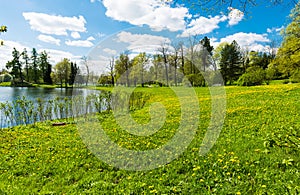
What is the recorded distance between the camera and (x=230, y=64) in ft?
173

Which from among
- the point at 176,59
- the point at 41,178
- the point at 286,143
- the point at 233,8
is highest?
the point at 176,59

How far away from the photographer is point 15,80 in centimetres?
7462

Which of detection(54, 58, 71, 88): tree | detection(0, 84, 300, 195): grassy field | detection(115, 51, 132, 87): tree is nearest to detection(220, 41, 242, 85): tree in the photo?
detection(115, 51, 132, 87): tree

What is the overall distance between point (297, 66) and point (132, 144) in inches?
1142

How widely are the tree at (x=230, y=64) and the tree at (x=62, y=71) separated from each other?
145 ft

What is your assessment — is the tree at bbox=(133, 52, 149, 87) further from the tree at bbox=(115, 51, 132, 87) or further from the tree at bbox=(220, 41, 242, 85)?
the tree at bbox=(220, 41, 242, 85)

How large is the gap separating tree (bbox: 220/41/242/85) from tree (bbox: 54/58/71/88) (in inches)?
1741

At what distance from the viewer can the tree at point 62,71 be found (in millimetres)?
67562

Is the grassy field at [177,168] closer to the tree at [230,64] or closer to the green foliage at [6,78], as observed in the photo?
the tree at [230,64]

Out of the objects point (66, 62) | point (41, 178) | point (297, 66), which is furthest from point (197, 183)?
point (66, 62)

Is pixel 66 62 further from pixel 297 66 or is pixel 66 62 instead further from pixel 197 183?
pixel 197 183

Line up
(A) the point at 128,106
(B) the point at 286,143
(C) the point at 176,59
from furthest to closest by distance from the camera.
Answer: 1. (C) the point at 176,59
2. (A) the point at 128,106
3. (B) the point at 286,143

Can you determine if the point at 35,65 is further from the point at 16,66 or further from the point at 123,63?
the point at 123,63

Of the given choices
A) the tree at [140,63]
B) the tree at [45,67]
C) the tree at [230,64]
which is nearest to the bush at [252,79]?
the tree at [140,63]
